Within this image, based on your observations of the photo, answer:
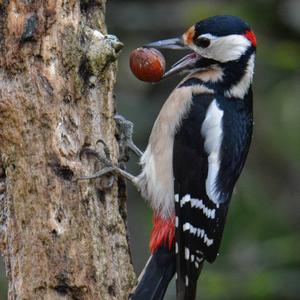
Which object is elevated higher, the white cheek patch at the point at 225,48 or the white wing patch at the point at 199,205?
the white cheek patch at the point at 225,48

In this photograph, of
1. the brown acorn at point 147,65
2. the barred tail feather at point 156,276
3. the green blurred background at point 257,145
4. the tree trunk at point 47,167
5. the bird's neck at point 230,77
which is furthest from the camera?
the green blurred background at point 257,145

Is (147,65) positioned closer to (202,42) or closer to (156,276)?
(202,42)

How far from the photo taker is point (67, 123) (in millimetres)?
4027

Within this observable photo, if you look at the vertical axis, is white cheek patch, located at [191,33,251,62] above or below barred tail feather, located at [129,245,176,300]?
above

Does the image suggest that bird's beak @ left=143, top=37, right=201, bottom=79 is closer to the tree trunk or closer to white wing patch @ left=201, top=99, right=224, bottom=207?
white wing patch @ left=201, top=99, right=224, bottom=207

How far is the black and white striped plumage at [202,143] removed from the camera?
14.6ft

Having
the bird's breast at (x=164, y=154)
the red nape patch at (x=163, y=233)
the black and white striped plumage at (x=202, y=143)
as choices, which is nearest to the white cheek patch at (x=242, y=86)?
the black and white striped plumage at (x=202, y=143)

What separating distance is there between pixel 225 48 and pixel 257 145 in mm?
2482

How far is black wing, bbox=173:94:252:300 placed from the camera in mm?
4379

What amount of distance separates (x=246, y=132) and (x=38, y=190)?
4.14 feet

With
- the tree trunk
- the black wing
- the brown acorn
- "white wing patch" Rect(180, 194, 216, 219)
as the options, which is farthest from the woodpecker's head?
the tree trunk

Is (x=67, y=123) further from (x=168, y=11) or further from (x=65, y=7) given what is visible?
(x=168, y=11)

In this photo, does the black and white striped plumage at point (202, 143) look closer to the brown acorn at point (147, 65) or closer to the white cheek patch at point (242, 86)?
the white cheek patch at point (242, 86)

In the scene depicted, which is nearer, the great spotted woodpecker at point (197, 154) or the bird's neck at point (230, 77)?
the great spotted woodpecker at point (197, 154)
